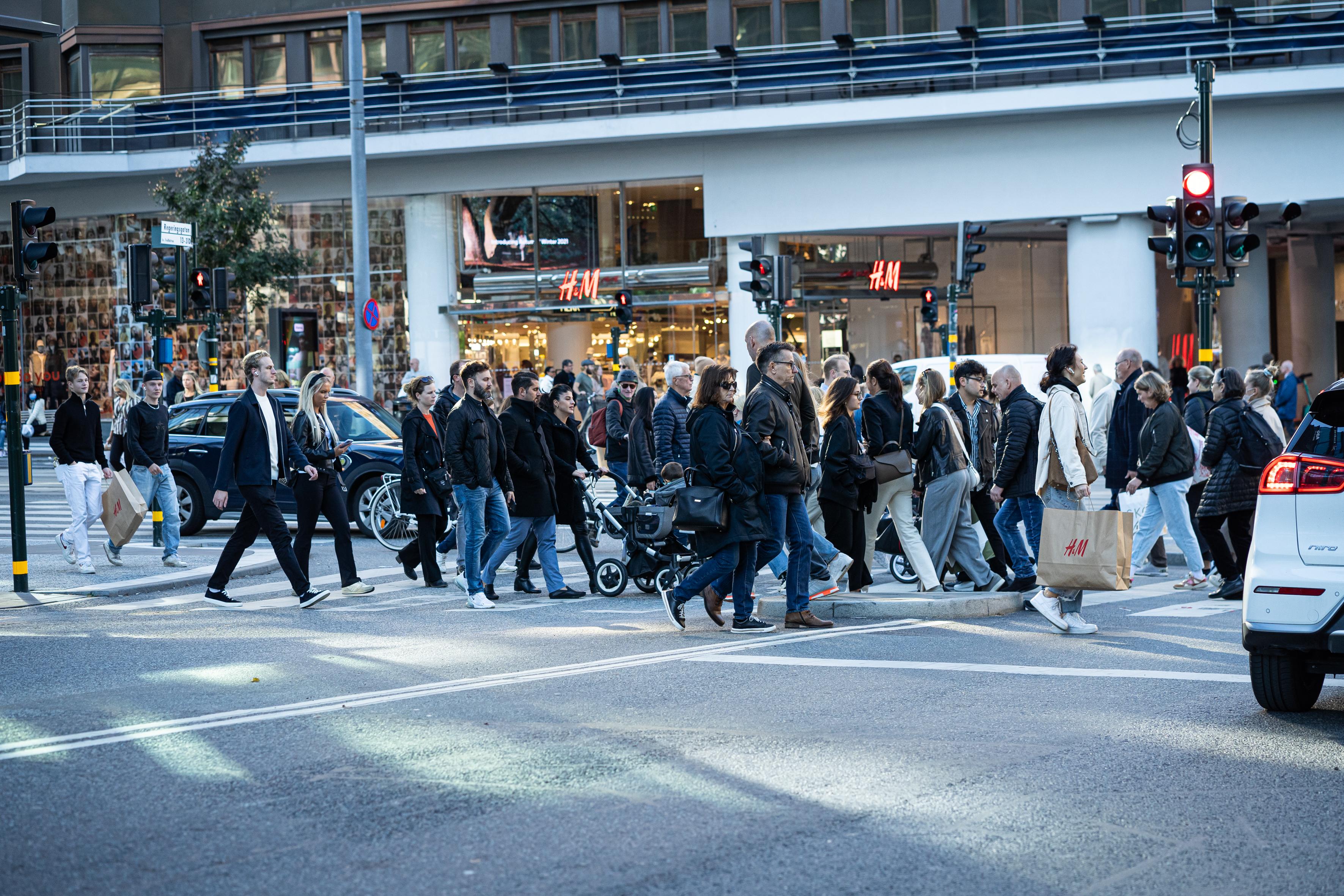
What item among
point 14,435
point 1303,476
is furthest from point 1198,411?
point 14,435

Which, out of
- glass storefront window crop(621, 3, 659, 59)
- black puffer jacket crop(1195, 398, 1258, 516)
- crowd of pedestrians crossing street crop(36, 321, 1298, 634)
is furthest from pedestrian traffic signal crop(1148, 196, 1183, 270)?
glass storefront window crop(621, 3, 659, 59)

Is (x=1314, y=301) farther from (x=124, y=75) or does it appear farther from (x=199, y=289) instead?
(x=124, y=75)

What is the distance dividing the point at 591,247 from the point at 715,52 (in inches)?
204

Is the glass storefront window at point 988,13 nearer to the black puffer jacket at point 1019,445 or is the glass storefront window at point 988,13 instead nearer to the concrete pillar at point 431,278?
the concrete pillar at point 431,278

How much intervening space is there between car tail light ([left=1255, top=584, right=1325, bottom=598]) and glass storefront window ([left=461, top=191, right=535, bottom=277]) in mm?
28555

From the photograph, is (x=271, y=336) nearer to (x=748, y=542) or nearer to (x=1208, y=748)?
(x=748, y=542)

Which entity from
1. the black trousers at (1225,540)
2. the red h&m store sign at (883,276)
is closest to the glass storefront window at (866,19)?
the red h&m store sign at (883,276)

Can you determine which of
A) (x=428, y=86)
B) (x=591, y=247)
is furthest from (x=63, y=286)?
(x=591, y=247)

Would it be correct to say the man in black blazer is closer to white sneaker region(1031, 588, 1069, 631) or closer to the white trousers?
the white trousers

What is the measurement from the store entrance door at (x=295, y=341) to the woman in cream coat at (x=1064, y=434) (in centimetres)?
2664

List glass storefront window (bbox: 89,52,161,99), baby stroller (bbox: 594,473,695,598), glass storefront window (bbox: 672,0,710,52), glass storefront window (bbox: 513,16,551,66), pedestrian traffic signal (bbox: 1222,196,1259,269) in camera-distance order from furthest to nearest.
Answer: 1. glass storefront window (bbox: 89,52,161,99)
2. glass storefront window (bbox: 513,16,551,66)
3. glass storefront window (bbox: 672,0,710,52)
4. pedestrian traffic signal (bbox: 1222,196,1259,269)
5. baby stroller (bbox: 594,473,695,598)

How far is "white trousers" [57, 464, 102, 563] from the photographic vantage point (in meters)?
14.2

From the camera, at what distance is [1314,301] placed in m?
37.3

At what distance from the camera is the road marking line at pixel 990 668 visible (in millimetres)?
8055
